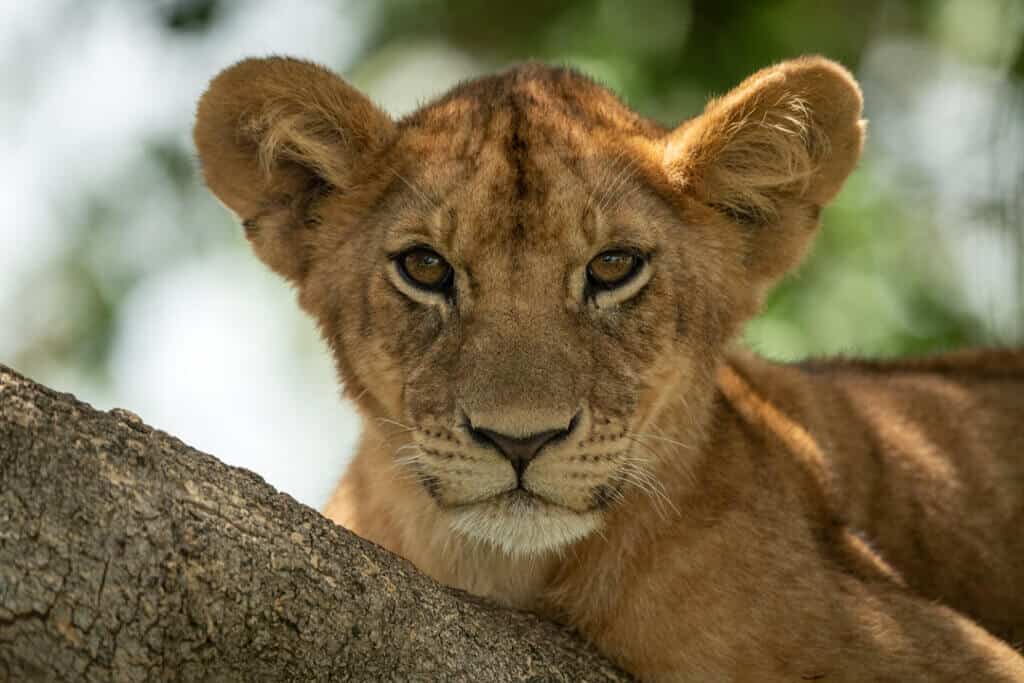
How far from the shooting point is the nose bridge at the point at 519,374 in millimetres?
3594

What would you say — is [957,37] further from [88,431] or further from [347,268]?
[88,431]

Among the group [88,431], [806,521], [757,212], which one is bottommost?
[88,431]

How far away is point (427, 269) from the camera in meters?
4.02

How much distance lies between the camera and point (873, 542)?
4.95 m

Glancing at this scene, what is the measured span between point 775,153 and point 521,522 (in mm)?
1388

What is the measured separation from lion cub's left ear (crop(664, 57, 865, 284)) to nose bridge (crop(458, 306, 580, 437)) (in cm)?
76

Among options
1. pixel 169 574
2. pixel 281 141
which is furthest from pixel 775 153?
pixel 169 574

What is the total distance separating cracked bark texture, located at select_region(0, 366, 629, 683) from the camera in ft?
9.12

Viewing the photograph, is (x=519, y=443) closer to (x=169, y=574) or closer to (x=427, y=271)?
(x=427, y=271)

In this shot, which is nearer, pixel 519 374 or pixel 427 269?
pixel 519 374

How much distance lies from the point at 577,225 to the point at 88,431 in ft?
4.83

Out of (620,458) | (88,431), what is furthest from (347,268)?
(88,431)

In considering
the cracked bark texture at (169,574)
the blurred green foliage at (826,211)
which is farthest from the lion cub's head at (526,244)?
the blurred green foliage at (826,211)

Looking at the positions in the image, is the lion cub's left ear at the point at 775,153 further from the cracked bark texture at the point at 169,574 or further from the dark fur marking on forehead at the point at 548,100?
the cracked bark texture at the point at 169,574
